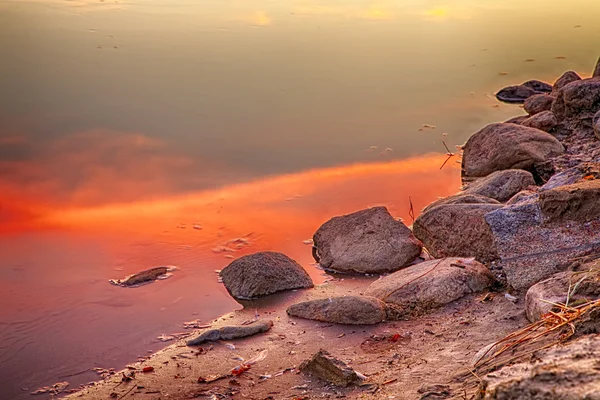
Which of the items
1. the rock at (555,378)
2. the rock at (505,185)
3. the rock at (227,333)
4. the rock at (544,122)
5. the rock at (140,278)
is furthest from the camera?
the rock at (544,122)

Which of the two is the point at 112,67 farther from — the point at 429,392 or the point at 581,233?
the point at 429,392

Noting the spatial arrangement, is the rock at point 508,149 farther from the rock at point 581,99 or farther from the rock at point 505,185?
the rock at point 581,99

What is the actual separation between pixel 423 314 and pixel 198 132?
8.77 m

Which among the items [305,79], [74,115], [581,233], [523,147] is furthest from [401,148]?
[581,233]

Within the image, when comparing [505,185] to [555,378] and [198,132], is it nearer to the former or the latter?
[198,132]

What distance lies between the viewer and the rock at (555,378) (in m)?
2.70

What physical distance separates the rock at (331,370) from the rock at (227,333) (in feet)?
4.11

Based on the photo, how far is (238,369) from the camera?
627 centimetres

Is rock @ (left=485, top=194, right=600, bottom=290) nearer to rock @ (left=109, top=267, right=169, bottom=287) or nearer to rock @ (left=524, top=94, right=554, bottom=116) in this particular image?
rock @ (left=109, top=267, right=169, bottom=287)

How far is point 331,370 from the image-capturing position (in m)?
5.56

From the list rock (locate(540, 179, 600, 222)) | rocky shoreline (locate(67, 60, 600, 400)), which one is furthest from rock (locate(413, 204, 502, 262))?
rock (locate(540, 179, 600, 222))

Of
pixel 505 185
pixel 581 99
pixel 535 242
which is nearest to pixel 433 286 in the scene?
pixel 535 242

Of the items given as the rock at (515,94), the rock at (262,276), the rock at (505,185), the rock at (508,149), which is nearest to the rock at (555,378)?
the rock at (262,276)

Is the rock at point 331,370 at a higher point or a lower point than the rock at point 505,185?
lower
